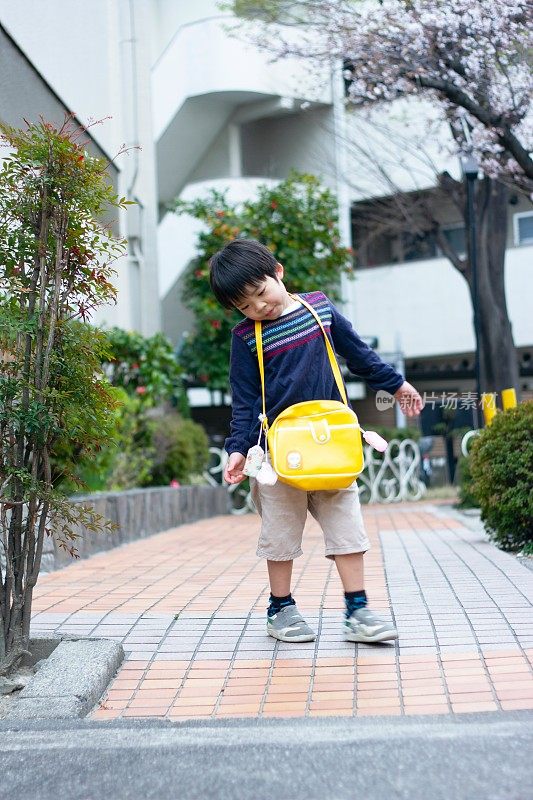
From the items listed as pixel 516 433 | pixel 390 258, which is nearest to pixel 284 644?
pixel 516 433

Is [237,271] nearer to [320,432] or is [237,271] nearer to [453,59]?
[320,432]

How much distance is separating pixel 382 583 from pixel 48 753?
280 centimetres

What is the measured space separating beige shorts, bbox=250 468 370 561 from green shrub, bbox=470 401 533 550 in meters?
2.46

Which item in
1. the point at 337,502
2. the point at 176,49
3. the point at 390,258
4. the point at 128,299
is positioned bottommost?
the point at 337,502

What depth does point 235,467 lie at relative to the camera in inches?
166

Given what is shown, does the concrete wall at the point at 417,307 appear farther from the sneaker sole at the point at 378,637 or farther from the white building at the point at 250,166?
the sneaker sole at the point at 378,637

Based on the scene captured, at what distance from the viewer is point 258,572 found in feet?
20.8

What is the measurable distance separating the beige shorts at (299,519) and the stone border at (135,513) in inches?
53.1

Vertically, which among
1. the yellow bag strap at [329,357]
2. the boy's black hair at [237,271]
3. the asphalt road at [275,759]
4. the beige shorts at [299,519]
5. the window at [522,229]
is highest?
the window at [522,229]

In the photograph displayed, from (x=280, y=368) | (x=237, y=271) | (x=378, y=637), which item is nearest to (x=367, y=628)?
(x=378, y=637)

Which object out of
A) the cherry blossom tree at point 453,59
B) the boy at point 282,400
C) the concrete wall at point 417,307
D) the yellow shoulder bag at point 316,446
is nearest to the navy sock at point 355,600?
the boy at point 282,400

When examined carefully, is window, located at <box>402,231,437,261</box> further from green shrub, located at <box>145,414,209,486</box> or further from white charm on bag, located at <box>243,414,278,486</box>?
white charm on bag, located at <box>243,414,278,486</box>

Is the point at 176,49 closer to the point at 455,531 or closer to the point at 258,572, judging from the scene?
the point at 455,531

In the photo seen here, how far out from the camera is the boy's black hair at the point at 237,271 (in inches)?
161
